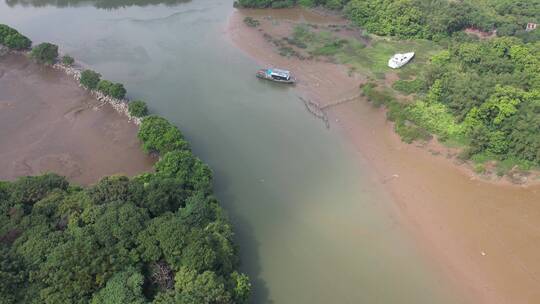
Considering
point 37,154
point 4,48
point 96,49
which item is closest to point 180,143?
point 37,154

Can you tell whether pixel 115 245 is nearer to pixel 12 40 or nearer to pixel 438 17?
pixel 12 40

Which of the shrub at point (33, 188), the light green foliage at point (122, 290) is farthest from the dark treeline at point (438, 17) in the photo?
the light green foliage at point (122, 290)

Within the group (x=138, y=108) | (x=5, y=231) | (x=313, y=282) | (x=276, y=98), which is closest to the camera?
(x=5, y=231)

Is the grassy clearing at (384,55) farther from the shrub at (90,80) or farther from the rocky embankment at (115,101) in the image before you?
the shrub at (90,80)

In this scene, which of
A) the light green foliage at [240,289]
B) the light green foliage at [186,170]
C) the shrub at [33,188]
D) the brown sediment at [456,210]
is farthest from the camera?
the light green foliage at [186,170]

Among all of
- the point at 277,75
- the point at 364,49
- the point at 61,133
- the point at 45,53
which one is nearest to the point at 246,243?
the point at 61,133

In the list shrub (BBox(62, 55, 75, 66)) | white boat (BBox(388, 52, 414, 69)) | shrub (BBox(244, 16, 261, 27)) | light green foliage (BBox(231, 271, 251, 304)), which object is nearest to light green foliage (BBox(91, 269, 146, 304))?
light green foliage (BBox(231, 271, 251, 304))

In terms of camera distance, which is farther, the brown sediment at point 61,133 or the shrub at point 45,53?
the shrub at point 45,53

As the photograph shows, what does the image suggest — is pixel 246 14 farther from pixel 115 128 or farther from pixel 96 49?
pixel 115 128
